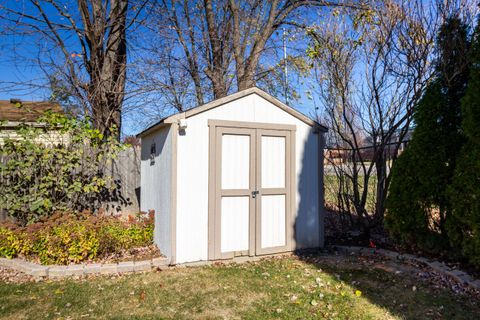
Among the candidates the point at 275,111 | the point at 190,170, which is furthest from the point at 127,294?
the point at 275,111

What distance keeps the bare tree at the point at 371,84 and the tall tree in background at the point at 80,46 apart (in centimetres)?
515

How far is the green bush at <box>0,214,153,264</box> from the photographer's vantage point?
15.3 ft

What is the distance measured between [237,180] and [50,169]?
3711 mm

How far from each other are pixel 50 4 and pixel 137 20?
2056mm

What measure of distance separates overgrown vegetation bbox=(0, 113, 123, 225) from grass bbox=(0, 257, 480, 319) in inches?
83.9

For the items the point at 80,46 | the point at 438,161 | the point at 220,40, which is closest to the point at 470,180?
the point at 438,161

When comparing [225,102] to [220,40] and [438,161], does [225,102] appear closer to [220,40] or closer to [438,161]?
[438,161]

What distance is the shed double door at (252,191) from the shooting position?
16.3 ft

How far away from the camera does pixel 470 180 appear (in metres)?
3.92

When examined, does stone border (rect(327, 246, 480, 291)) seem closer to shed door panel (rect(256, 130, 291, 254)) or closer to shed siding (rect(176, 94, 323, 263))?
shed door panel (rect(256, 130, 291, 254))

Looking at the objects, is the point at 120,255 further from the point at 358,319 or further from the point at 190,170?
the point at 358,319

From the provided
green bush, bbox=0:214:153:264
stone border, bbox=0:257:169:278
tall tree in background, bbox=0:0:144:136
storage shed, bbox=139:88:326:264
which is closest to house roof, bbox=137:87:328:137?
storage shed, bbox=139:88:326:264

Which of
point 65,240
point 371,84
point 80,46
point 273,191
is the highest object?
point 80,46

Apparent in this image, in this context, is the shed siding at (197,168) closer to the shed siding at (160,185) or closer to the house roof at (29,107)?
the shed siding at (160,185)
